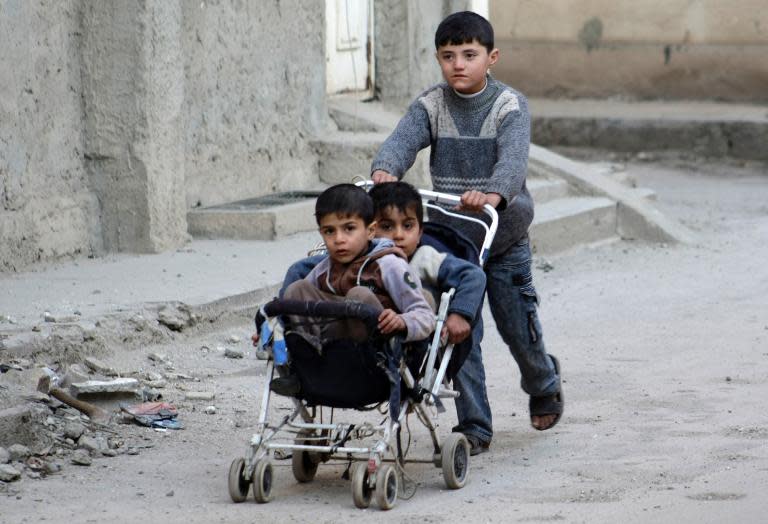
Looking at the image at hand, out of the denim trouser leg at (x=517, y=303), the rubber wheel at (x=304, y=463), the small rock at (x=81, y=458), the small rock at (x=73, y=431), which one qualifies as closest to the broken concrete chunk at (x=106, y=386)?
the small rock at (x=73, y=431)

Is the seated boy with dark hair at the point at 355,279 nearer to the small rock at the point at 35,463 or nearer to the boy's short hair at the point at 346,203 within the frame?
the boy's short hair at the point at 346,203

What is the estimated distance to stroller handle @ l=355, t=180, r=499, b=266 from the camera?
488 centimetres

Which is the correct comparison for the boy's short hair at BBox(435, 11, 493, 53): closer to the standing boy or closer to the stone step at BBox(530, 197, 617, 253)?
the standing boy

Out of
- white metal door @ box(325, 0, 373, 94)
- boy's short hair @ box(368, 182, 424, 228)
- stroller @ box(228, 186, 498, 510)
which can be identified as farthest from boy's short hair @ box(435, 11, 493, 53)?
white metal door @ box(325, 0, 373, 94)

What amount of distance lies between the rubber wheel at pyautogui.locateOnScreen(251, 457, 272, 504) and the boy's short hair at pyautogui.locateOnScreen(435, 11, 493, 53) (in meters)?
1.61

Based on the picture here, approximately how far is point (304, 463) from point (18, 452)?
38.8 inches

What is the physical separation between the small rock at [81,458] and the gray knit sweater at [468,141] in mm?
1410

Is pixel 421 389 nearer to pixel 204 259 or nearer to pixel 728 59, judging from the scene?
pixel 204 259

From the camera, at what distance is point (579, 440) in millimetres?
5391

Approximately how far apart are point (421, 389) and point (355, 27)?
6.47 m

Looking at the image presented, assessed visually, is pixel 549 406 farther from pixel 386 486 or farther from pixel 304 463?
pixel 386 486

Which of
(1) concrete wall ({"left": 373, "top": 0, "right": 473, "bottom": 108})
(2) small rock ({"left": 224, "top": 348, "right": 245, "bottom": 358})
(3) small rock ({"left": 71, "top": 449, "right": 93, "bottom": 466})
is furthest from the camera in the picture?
(1) concrete wall ({"left": 373, "top": 0, "right": 473, "bottom": 108})

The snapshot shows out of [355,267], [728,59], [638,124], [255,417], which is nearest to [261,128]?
[255,417]

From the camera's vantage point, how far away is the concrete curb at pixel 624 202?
1032cm
